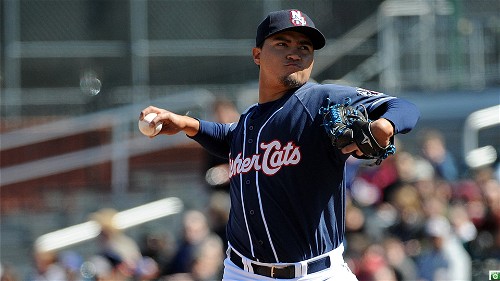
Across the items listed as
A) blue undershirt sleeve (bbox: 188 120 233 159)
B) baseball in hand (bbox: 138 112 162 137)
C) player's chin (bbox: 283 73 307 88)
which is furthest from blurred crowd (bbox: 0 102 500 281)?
baseball in hand (bbox: 138 112 162 137)

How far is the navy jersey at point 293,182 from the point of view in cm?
454

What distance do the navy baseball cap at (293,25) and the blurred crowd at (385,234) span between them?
372 centimetres

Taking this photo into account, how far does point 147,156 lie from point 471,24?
14.6 feet

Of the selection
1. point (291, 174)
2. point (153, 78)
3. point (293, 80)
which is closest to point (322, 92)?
point (293, 80)

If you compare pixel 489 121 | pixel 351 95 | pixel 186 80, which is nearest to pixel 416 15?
pixel 489 121

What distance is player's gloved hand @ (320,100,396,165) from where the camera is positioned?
13.4 ft

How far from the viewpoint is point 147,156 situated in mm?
13344

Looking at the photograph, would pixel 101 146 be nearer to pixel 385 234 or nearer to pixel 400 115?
pixel 385 234

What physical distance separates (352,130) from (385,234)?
222 inches

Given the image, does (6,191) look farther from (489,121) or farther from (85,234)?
(489,121)

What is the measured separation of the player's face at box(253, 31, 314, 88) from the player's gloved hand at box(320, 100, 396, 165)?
1.09 ft

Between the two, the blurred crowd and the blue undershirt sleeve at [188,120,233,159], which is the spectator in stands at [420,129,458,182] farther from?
the blue undershirt sleeve at [188,120,233,159]

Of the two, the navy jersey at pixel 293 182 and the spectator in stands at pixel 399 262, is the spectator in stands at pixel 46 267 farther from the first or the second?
the navy jersey at pixel 293 182

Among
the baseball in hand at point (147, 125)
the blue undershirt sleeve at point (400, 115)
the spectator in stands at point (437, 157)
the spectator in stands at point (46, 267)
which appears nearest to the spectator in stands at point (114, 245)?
the spectator in stands at point (46, 267)
